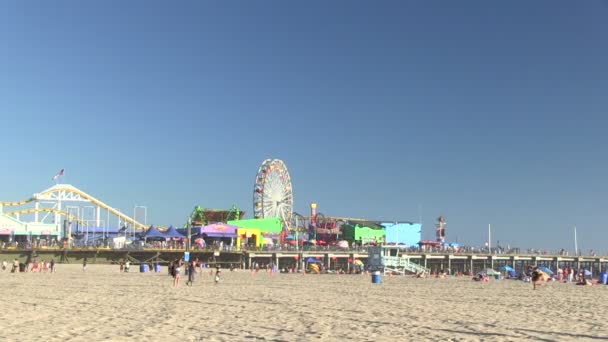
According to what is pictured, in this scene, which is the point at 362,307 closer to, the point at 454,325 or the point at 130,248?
the point at 454,325

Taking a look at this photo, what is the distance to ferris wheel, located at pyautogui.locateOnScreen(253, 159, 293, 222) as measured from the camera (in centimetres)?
7150

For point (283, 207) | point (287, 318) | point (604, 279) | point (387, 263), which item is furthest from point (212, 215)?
point (287, 318)

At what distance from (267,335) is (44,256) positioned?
48224 mm

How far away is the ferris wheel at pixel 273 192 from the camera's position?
71500mm

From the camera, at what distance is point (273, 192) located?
2904 inches

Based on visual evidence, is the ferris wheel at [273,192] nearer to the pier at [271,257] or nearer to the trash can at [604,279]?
the pier at [271,257]

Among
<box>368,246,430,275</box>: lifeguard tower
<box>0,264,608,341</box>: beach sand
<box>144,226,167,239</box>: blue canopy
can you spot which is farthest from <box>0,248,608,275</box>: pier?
<box>0,264,608,341</box>: beach sand

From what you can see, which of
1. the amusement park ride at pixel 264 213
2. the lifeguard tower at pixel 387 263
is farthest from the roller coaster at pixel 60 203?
the lifeguard tower at pixel 387 263

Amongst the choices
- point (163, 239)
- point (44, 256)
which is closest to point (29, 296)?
point (44, 256)

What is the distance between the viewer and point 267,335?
Answer: 1063 cm

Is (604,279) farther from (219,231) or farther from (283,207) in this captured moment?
(283,207)

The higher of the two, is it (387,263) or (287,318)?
(287,318)

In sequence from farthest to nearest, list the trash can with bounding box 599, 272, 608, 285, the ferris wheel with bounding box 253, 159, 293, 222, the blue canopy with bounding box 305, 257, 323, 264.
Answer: the ferris wheel with bounding box 253, 159, 293, 222, the blue canopy with bounding box 305, 257, 323, 264, the trash can with bounding box 599, 272, 608, 285

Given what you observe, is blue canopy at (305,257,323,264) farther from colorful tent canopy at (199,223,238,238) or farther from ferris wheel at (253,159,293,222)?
ferris wheel at (253,159,293,222)
